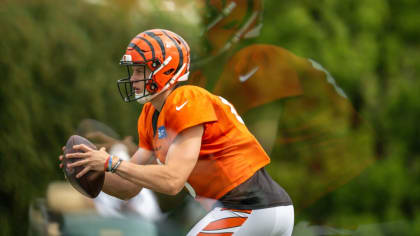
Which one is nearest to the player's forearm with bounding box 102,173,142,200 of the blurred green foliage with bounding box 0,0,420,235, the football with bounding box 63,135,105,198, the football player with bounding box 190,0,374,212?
the football with bounding box 63,135,105,198

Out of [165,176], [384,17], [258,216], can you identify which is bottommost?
[384,17]

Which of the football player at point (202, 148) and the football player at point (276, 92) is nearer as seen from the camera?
the football player at point (202, 148)

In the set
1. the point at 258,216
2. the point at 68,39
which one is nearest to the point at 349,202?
the point at 68,39

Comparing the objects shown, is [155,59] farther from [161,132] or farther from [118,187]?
[118,187]

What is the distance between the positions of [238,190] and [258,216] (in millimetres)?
116

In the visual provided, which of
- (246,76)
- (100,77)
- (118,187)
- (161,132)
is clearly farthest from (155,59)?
(100,77)

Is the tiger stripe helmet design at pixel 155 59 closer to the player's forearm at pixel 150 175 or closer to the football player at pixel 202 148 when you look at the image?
the football player at pixel 202 148

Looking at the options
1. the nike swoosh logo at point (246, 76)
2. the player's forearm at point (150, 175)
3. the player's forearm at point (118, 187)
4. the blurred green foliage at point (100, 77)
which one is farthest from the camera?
the blurred green foliage at point (100, 77)

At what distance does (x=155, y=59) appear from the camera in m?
1.80

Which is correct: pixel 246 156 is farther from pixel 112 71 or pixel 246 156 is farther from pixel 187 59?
pixel 112 71

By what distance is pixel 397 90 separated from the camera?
6.10m

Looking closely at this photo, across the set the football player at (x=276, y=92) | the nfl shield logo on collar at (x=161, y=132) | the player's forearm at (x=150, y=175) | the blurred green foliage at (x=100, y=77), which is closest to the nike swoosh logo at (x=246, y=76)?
the football player at (x=276, y=92)

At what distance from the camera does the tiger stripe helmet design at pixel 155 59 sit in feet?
5.88

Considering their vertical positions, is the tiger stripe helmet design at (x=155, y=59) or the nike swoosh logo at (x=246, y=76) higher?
the tiger stripe helmet design at (x=155, y=59)
